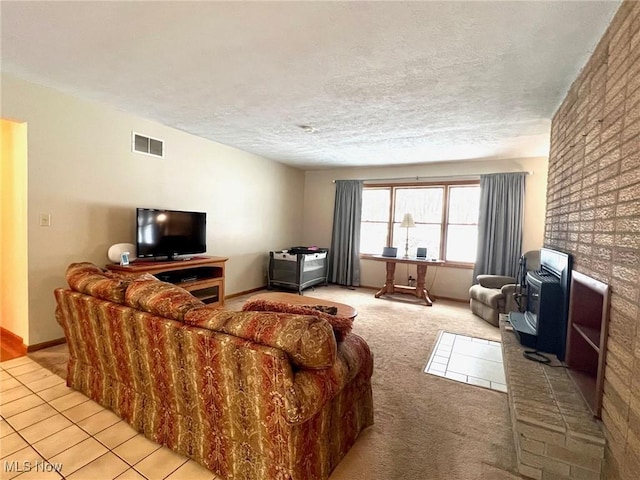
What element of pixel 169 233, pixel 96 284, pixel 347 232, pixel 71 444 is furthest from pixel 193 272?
pixel 347 232

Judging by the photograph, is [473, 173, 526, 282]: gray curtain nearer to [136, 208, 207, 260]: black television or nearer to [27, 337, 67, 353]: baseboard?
[136, 208, 207, 260]: black television

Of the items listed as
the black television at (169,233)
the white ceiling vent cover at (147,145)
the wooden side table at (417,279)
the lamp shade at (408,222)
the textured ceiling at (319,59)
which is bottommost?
the wooden side table at (417,279)

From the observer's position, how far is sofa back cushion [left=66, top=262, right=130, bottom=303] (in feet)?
5.76

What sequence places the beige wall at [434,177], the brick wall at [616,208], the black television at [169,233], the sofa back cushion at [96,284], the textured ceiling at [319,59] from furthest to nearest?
the beige wall at [434,177] < the black television at [169,233] < the sofa back cushion at [96,284] < the textured ceiling at [319,59] < the brick wall at [616,208]

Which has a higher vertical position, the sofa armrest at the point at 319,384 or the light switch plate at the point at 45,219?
the light switch plate at the point at 45,219

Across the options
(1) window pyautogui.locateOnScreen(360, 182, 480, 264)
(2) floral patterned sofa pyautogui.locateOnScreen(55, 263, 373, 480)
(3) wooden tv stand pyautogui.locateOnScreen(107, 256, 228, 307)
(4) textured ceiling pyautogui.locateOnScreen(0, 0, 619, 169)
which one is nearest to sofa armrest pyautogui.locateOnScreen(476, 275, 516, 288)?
(1) window pyautogui.locateOnScreen(360, 182, 480, 264)

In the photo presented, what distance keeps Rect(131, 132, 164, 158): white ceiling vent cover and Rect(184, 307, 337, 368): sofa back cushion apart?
306cm

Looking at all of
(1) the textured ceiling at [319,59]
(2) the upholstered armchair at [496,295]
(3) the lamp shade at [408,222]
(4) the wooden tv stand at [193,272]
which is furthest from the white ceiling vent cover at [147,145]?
(2) the upholstered armchair at [496,295]

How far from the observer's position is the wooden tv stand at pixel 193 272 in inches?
123

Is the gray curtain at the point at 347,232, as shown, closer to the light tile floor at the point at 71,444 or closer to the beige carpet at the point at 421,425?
the beige carpet at the point at 421,425

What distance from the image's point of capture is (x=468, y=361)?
2.87m

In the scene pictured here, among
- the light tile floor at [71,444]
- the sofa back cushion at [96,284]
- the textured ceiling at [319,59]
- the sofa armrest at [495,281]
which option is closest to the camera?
the light tile floor at [71,444]

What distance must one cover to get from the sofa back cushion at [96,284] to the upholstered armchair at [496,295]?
3851 millimetres
